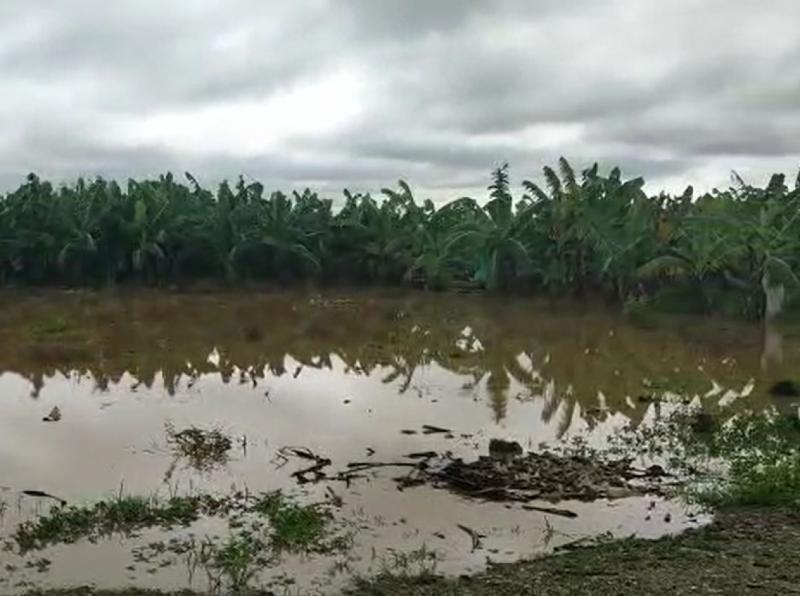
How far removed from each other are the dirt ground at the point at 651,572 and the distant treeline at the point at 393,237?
1679cm

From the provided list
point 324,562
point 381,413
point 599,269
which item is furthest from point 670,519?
point 599,269

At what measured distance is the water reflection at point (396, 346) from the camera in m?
15.0

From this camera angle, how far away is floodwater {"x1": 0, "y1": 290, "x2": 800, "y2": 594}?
7.32 meters

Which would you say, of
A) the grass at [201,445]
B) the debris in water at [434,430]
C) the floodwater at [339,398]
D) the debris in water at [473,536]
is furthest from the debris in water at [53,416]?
the debris in water at [473,536]

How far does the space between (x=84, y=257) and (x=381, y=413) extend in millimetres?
21176

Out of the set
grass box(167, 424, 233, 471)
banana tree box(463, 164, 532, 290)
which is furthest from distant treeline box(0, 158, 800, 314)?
grass box(167, 424, 233, 471)

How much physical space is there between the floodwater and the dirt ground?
0.50 metres

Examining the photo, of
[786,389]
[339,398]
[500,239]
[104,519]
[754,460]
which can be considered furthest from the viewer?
[500,239]

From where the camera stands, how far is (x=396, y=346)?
1902 centimetres

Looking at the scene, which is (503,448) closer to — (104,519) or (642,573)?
(642,573)

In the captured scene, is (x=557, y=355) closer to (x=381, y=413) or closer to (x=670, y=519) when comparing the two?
(x=381, y=413)

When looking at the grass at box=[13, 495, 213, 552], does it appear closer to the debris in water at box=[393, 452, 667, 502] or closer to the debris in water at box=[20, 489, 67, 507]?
the debris in water at box=[20, 489, 67, 507]

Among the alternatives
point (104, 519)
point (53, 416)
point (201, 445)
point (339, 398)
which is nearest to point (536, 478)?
point (201, 445)

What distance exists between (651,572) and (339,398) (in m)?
7.85
